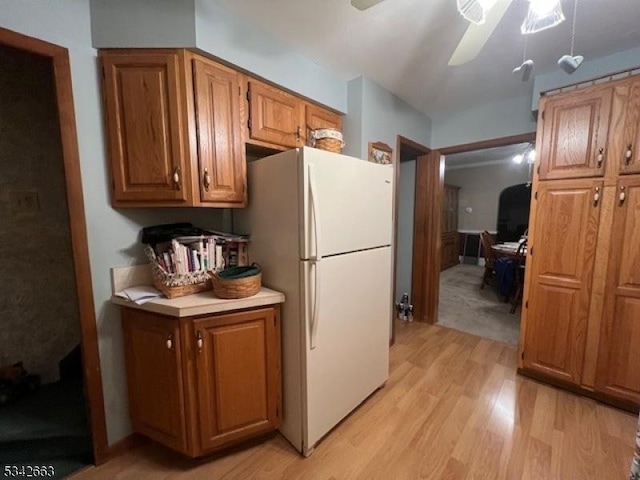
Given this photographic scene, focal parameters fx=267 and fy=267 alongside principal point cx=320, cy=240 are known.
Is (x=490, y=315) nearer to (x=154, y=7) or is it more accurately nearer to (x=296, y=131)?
(x=296, y=131)

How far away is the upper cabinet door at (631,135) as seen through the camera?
1.59m

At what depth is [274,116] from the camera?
5.70 feet

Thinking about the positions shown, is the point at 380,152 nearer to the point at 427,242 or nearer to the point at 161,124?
the point at 427,242

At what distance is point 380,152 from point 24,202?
2611 mm

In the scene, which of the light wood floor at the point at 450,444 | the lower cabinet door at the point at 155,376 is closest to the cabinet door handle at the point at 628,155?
the light wood floor at the point at 450,444

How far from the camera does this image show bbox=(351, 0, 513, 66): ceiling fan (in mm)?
1051

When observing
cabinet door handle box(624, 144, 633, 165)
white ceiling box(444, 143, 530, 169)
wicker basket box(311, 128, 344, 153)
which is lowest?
cabinet door handle box(624, 144, 633, 165)

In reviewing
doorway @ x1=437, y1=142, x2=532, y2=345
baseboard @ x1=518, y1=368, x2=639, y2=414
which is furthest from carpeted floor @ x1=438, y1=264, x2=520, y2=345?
baseboard @ x1=518, y1=368, x2=639, y2=414

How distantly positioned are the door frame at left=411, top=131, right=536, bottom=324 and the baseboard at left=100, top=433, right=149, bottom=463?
284 cm

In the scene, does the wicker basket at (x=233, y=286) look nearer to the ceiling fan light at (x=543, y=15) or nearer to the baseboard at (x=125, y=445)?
the baseboard at (x=125, y=445)

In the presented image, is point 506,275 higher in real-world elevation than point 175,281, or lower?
lower

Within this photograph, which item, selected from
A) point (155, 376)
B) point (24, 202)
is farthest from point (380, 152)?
point (24, 202)

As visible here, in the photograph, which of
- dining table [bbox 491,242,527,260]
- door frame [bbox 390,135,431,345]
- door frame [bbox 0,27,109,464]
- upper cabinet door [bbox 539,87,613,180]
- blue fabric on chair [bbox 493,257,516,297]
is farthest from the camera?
blue fabric on chair [bbox 493,257,516,297]

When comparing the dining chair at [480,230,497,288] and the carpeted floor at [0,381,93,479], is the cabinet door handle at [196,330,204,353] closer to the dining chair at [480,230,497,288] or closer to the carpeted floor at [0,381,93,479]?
the carpeted floor at [0,381,93,479]
